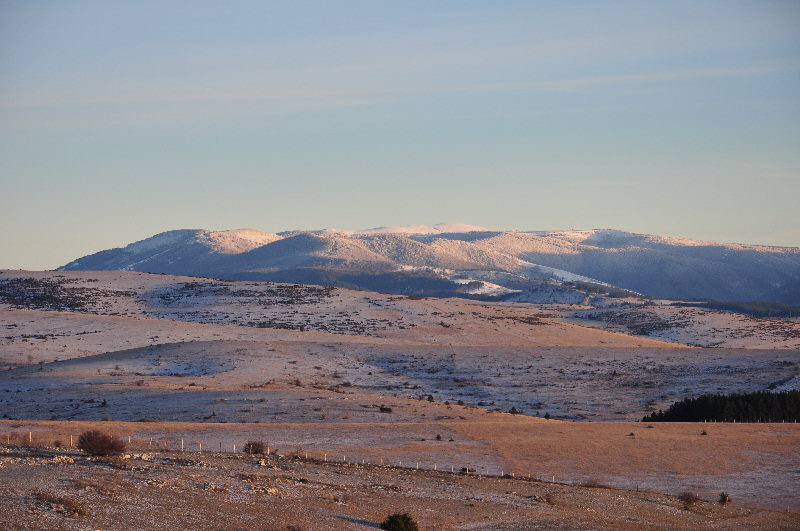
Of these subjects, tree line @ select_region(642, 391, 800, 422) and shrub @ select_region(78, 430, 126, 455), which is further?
tree line @ select_region(642, 391, 800, 422)

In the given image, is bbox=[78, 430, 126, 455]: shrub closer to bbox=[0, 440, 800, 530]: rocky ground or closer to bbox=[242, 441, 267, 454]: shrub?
bbox=[0, 440, 800, 530]: rocky ground

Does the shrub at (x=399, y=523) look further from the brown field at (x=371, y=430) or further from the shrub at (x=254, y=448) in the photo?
the shrub at (x=254, y=448)

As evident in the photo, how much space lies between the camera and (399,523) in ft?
78.1

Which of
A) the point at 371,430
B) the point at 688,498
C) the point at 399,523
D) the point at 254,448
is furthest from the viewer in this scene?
the point at 371,430

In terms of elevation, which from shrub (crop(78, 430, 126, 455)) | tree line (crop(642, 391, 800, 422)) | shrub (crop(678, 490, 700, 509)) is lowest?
shrub (crop(678, 490, 700, 509))

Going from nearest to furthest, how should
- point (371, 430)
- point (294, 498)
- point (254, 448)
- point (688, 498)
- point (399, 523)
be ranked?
point (399, 523), point (294, 498), point (688, 498), point (254, 448), point (371, 430)

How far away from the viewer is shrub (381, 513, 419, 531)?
2375cm

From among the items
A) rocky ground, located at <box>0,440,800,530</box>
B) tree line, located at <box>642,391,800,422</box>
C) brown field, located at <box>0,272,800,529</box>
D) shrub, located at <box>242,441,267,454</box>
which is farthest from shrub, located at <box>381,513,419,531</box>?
tree line, located at <box>642,391,800,422</box>

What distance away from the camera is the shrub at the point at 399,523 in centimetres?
2375

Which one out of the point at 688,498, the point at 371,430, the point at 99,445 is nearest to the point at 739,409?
the point at 688,498

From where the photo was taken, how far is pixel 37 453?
29.3m

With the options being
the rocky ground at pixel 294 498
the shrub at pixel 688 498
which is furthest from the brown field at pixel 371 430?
the shrub at pixel 688 498

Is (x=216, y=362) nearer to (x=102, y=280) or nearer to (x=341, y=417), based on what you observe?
(x=341, y=417)

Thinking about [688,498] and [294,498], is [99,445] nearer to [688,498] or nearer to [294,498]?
[294,498]
